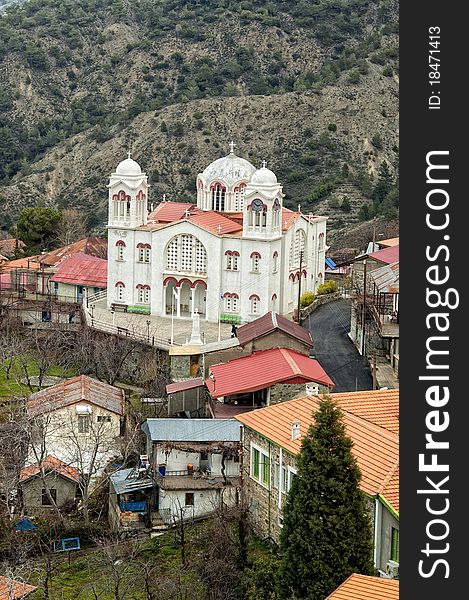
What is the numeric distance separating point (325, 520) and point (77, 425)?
20048mm

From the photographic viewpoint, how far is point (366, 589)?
22.5m

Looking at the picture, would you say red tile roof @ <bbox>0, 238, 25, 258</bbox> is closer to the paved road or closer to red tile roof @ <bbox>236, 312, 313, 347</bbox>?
the paved road

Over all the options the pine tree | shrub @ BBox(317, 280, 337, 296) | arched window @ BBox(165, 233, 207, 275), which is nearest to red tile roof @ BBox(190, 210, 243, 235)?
arched window @ BBox(165, 233, 207, 275)

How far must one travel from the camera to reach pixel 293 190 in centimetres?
10312

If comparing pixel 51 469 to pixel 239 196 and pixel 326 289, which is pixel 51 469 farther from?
pixel 326 289

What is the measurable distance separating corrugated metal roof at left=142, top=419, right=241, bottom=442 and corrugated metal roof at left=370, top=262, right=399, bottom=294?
42.2 feet

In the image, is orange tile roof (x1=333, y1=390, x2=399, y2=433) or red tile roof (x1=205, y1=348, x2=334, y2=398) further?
red tile roof (x1=205, y1=348, x2=334, y2=398)

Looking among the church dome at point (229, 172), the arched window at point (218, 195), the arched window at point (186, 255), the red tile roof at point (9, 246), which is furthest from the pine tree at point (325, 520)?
the red tile roof at point (9, 246)

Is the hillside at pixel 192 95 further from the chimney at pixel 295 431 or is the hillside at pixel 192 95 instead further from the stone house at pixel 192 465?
the chimney at pixel 295 431

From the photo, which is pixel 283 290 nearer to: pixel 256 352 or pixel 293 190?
pixel 256 352

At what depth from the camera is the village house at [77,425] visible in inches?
1636

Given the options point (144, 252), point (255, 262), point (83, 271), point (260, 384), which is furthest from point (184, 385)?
point (83, 271)

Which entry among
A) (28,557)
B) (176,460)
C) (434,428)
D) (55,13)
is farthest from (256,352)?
(55,13)

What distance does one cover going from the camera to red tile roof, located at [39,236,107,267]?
240ft
